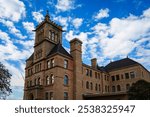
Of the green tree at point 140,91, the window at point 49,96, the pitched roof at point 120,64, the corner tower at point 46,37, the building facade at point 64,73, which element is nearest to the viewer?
the green tree at point 140,91

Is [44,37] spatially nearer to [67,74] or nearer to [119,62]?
[67,74]

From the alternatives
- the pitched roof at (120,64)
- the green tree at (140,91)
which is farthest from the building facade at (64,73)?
the green tree at (140,91)

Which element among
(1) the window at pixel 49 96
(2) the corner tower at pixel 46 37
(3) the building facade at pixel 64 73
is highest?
(2) the corner tower at pixel 46 37

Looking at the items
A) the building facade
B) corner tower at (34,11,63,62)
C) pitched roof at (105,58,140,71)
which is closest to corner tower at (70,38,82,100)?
the building facade

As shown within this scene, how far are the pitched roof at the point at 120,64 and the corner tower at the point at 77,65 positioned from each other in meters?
14.3

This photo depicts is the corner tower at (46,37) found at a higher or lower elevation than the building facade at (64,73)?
higher

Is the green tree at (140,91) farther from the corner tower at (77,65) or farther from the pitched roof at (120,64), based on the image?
the pitched roof at (120,64)

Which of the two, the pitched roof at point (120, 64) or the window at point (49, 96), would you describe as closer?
the window at point (49, 96)

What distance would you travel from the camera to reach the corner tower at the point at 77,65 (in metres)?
31.8

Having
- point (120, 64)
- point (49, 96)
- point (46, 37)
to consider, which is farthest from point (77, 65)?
point (120, 64)

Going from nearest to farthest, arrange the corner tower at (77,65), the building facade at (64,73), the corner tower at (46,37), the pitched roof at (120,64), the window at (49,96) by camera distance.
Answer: the window at (49,96)
the building facade at (64,73)
the corner tower at (77,65)
the corner tower at (46,37)
the pitched roof at (120,64)

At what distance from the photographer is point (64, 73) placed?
30.9 meters

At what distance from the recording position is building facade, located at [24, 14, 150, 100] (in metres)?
30.0

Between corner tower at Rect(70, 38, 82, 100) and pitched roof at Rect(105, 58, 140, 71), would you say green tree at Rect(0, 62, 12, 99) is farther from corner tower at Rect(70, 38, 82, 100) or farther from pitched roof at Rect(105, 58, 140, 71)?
pitched roof at Rect(105, 58, 140, 71)
